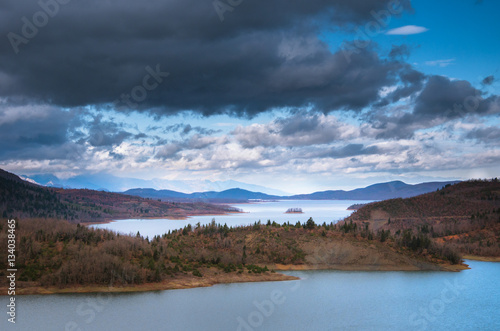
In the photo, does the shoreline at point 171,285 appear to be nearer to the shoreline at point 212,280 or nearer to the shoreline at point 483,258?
the shoreline at point 212,280

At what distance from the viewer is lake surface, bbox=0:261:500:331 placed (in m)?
36.2

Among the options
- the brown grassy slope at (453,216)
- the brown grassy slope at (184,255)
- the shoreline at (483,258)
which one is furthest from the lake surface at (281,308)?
the brown grassy slope at (453,216)

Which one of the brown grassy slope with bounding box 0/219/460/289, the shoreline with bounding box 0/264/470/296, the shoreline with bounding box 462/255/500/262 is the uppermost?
the brown grassy slope with bounding box 0/219/460/289

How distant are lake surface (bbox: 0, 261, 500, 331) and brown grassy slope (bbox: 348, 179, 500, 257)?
47.5 metres

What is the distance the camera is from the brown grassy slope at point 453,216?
330ft

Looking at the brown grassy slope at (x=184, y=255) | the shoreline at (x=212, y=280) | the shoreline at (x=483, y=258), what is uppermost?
the brown grassy slope at (x=184, y=255)

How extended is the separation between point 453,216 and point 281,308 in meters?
110

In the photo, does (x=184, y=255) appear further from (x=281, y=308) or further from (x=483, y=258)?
(x=483, y=258)

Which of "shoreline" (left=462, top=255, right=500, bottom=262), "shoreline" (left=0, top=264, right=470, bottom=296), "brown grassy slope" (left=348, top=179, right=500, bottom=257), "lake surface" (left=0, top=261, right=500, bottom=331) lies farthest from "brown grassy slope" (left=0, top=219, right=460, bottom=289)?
"brown grassy slope" (left=348, top=179, right=500, bottom=257)

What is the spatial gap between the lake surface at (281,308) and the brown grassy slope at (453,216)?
47.5 m

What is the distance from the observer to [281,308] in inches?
1656

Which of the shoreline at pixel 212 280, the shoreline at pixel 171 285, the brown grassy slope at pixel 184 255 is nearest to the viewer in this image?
the shoreline at pixel 171 285

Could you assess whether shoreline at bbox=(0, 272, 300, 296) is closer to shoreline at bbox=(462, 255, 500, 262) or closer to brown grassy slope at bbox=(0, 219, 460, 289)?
brown grassy slope at bbox=(0, 219, 460, 289)

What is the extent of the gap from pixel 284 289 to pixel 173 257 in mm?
15880
